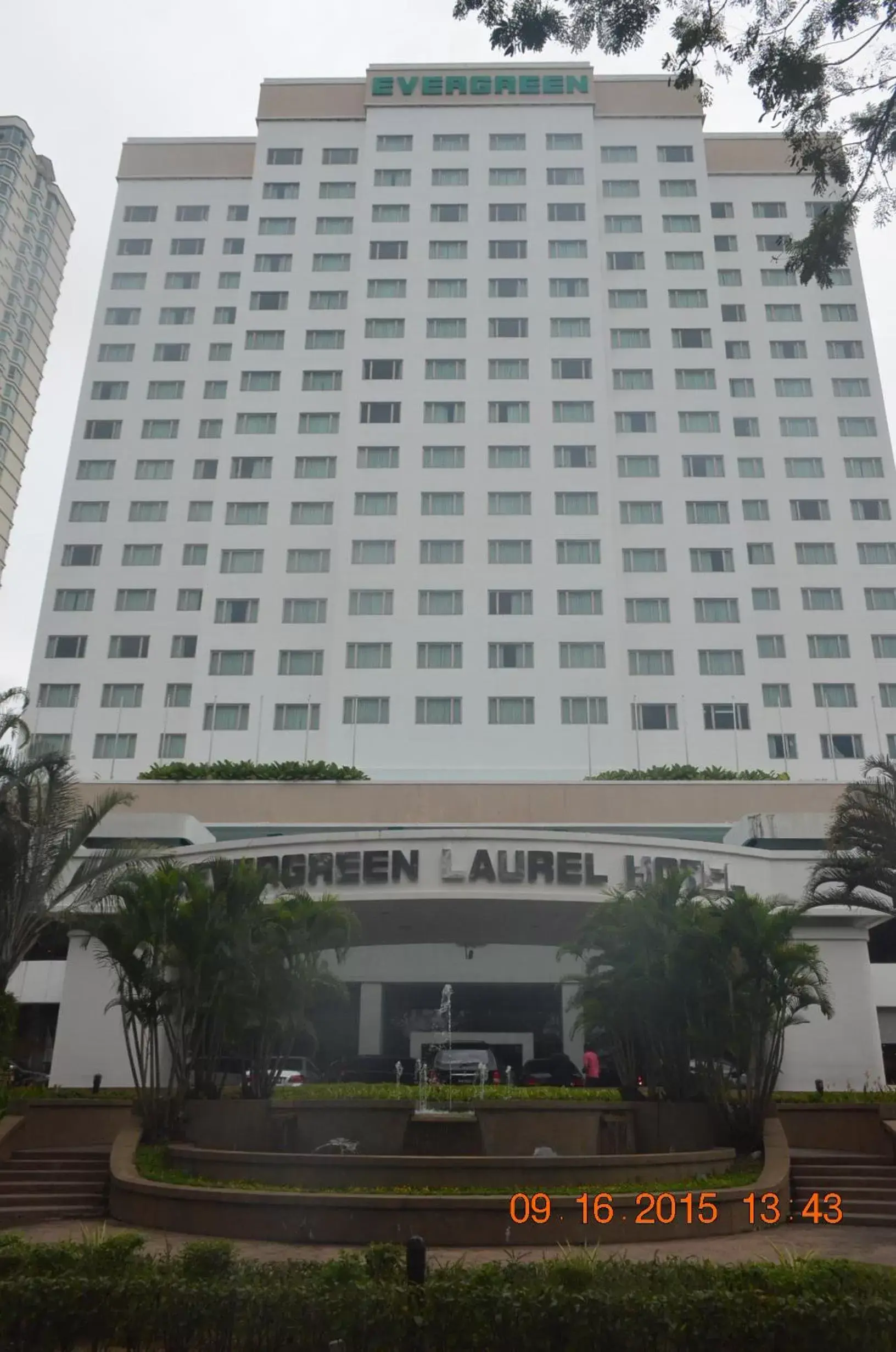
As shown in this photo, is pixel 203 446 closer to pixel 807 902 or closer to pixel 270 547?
pixel 270 547

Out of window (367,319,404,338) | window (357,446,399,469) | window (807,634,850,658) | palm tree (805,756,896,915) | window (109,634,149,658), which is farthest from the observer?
window (367,319,404,338)

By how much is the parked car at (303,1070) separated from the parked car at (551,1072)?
529 centimetres

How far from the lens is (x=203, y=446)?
2018 inches

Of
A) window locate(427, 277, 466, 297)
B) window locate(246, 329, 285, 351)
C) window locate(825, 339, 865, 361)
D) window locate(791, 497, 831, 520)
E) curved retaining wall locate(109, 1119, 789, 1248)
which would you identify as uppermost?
window locate(427, 277, 466, 297)

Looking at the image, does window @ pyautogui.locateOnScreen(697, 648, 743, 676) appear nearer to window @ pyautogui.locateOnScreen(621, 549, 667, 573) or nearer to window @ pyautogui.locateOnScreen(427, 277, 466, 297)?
window @ pyautogui.locateOnScreen(621, 549, 667, 573)

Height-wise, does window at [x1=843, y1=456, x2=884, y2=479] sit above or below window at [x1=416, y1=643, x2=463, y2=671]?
above

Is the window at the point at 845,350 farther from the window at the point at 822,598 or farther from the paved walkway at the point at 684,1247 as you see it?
the paved walkway at the point at 684,1247

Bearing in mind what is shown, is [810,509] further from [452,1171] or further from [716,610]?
[452,1171]

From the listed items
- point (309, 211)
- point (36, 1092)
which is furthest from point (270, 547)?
point (36, 1092)

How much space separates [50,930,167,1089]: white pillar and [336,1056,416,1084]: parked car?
6.35 meters

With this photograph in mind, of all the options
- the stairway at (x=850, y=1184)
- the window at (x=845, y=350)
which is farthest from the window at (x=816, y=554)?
the stairway at (x=850, y=1184)

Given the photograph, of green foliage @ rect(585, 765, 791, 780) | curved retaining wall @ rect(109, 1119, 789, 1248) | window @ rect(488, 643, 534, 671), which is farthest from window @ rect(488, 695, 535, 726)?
curved retaining wall @ rect(109, 1119, 789, 1248)

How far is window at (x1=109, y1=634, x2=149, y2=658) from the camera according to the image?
47.2 metres

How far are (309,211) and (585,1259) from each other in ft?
176
